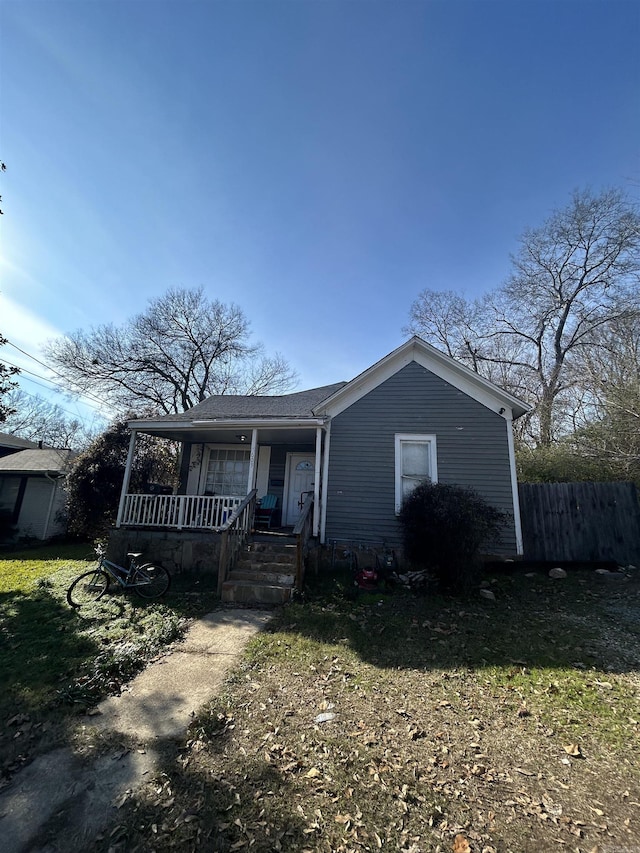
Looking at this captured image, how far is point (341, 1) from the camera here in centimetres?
829

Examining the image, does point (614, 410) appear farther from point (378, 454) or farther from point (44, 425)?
point (44, 425)

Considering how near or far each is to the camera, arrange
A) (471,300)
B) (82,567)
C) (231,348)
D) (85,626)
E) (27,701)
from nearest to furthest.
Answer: (27,701) < (85,626) < (82,567) < (471,300) < (231,348)

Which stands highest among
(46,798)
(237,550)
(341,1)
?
(341,1)

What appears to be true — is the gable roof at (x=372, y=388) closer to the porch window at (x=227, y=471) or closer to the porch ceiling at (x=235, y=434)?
the porch ceiling at (x=235, y=434)

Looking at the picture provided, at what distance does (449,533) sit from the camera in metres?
7.26

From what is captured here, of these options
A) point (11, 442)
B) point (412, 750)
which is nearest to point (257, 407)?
point (412, 750)

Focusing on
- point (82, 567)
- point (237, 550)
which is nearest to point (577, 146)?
point (237, 550)

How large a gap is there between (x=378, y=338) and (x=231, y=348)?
14.9 meters

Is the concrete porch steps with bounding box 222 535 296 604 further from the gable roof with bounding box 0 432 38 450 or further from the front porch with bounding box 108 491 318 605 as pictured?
the gable roof with bounding box 0 432 38 450

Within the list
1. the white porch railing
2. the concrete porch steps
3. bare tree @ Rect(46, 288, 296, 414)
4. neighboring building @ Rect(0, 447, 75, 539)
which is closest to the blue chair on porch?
the white porch railing

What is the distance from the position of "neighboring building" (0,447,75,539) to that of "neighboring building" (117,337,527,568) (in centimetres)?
973

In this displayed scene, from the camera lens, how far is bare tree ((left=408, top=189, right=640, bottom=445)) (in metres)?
17.8

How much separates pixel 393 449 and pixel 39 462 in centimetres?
1775

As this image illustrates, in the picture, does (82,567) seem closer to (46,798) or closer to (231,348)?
(46,798)
